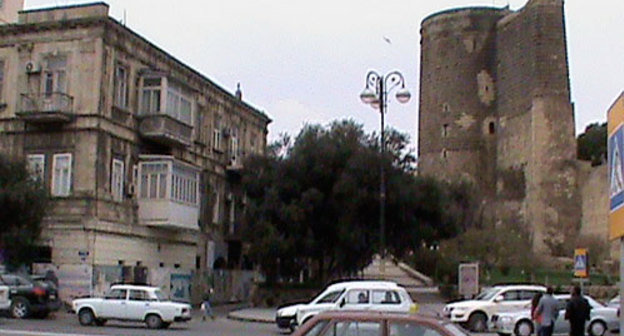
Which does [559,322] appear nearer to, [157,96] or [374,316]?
[374,316]

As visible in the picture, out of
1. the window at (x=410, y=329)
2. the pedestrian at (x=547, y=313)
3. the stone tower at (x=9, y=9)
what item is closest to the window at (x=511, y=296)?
the pedestrian at (x=547, y=313)

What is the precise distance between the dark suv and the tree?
4302 millimetres

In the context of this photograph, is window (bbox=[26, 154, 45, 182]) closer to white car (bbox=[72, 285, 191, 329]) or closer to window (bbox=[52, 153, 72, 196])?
window (bbox=[52, 153, 72, 196])

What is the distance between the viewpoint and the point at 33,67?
38.5m

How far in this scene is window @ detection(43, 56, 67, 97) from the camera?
38219 millimetres

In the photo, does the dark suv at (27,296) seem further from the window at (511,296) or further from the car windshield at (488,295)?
the window at (511,296)

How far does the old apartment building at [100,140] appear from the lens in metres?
37.0

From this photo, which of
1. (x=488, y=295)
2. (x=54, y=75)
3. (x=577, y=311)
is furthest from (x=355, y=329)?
(x=54, y=75)

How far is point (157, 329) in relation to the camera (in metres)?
27.9

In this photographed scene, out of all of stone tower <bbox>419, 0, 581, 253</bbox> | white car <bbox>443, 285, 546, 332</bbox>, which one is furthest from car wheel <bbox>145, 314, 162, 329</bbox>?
stone tower <bbox>419, 0, 581, 253</bbox>

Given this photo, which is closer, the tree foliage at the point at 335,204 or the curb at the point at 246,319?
the curb at the point at 246,319

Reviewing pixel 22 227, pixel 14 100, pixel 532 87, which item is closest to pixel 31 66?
pixel 14 100

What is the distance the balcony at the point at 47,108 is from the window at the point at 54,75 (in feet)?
2.34

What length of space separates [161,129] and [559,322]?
21.2m
